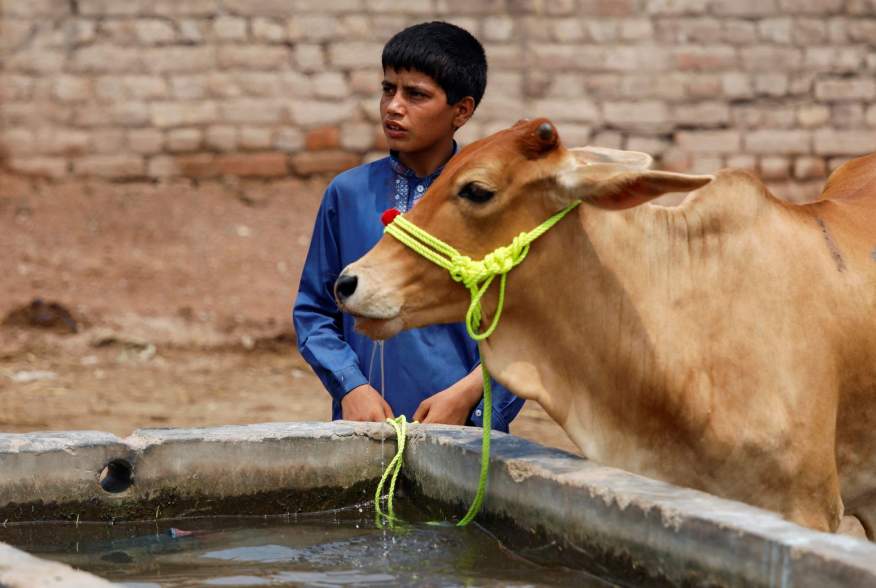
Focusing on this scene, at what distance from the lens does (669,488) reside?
3.46 metres

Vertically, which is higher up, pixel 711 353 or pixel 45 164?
pixel 45 164

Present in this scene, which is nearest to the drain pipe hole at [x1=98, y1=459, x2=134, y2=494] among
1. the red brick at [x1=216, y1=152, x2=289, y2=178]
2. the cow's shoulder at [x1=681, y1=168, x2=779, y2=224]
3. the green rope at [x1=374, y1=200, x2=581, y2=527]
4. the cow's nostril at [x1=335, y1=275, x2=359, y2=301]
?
the cow's nostril at [x1=335, y1=275, x2=359, y2=301]

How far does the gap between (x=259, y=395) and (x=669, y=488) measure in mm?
6163

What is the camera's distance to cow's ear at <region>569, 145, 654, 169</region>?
3904mm

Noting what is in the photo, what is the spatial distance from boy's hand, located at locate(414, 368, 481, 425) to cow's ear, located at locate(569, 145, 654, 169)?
2.62 feet

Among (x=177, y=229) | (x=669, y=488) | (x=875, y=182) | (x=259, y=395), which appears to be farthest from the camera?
(x=177, y=229)

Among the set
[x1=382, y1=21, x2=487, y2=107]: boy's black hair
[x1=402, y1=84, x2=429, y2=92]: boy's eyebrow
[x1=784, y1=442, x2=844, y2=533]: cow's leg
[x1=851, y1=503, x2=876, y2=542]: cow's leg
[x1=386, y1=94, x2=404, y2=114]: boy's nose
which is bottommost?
[x1=851, y1=503, x2=876, y2=542]: cow's leg

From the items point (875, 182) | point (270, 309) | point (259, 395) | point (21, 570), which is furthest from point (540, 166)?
point (270, 309)

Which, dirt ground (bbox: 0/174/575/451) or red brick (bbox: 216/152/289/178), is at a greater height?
red brick (bbox: 216/152/289/178)

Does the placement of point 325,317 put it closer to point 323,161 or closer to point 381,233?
point 381,233

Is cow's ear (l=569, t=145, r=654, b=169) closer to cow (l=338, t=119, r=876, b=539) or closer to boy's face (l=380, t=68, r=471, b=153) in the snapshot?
cow (l=338, t=119, r=876, b=539)

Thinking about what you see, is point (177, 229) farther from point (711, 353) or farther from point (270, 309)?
point (711, 353)

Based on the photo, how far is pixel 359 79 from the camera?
11.7 meters

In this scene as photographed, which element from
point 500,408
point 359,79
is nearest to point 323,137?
point 359,79
